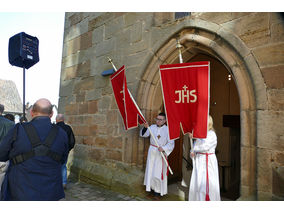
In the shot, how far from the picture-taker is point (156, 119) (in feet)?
11.9

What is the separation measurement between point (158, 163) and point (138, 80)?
152 cm

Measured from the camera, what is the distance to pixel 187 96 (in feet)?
7.93

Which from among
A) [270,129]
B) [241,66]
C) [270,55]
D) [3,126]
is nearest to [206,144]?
[270,129]

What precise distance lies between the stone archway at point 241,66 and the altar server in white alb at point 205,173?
0.34 m

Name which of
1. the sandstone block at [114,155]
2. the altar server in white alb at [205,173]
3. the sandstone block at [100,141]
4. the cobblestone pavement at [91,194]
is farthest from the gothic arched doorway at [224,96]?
the cobblestone pavement at [91,194]

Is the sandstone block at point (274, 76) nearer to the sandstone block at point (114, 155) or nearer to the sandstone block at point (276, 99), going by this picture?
the sandstone block at point (276, 99)

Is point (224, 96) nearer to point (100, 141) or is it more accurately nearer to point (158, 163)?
point (158, 163)

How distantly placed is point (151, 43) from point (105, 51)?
129cm

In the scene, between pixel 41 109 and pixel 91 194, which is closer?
pixel 41 109

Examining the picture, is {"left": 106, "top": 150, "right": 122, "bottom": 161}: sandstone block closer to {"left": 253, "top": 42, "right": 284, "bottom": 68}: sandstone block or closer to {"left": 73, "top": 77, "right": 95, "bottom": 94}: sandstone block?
{"left": 73, "top": 77, "right": 95, "bottom": 94}: sandstone block

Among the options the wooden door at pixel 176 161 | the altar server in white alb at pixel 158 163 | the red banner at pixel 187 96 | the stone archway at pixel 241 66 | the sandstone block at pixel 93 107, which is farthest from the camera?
the sandstone block at pixel 93 107

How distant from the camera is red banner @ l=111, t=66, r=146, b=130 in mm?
3260

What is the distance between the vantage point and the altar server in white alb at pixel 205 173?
276 cm

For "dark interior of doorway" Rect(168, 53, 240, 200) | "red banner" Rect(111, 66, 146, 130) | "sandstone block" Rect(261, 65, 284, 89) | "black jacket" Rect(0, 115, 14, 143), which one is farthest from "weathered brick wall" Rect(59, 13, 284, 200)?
"black jacket" Rect(0, 115, 14, 143)
